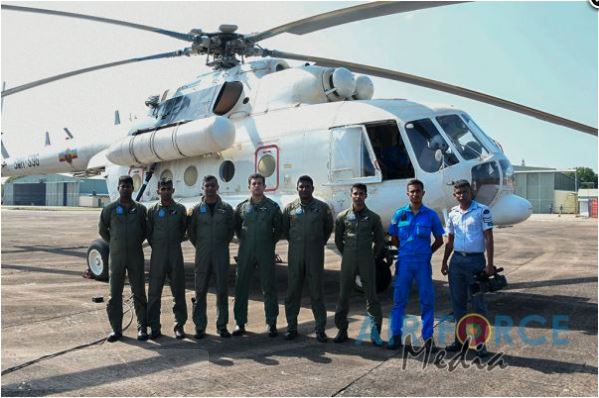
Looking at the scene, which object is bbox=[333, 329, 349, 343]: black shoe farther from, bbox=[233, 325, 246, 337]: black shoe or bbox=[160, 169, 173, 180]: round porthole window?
bbox=[160, 169, 173, 180]: round porthole window

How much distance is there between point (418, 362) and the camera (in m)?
4.87

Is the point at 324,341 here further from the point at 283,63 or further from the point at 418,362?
the point at 283,63

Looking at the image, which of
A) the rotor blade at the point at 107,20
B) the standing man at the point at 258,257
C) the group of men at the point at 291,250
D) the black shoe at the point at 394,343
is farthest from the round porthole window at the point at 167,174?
the black shoe at the point at 394,343

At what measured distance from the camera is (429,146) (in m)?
7.40

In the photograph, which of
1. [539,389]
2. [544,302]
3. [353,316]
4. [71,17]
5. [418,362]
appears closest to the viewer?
[539,389]

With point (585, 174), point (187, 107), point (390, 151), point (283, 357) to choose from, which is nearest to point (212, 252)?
point (283, 357)

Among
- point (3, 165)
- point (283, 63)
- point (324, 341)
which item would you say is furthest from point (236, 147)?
point (3, 165)

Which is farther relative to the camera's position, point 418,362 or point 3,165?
point 3,165

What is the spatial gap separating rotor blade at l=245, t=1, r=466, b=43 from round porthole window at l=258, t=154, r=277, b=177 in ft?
6.73

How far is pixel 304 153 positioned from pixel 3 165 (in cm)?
1105

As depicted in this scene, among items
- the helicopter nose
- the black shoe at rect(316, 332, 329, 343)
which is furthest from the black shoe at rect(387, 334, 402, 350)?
the helicopter nose

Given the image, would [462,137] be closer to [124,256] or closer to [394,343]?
[394,343]

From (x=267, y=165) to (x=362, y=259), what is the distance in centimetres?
345

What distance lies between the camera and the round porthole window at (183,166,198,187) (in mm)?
9586
